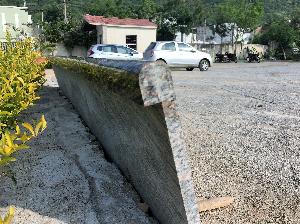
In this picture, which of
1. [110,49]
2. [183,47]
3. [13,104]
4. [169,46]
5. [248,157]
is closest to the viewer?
[13,104]

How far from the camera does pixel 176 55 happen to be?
20.9 m

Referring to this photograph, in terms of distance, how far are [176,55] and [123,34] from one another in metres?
11.2

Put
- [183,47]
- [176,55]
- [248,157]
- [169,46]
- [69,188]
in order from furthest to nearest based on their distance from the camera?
1. [183,47]
2. [176,55]
3. [169,46]
4. [248,157]
5. [69,188]

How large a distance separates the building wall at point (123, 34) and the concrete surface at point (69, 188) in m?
25.7

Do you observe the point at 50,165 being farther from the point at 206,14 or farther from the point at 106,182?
the point at 206,14

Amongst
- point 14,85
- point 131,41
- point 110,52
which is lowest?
point 14,85

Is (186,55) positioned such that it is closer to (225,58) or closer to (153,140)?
(225,58)

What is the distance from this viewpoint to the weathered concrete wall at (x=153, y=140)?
82.3 inches

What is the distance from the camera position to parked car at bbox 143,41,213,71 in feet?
66.9

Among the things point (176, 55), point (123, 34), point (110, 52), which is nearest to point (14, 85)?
point (176, 55)

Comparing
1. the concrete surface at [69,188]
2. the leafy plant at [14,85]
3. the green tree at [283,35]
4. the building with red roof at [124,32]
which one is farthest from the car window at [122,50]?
the green tree at [283,35]

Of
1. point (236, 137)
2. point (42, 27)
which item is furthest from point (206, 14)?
point (236, 137)

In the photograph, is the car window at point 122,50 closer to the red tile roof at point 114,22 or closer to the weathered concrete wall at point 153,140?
the red tile roof at point 114,22

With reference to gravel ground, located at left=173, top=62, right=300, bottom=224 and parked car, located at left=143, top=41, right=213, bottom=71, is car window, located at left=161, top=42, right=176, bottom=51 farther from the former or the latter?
gravel ground, located at left=173, top=62, right=300, bottom=224
